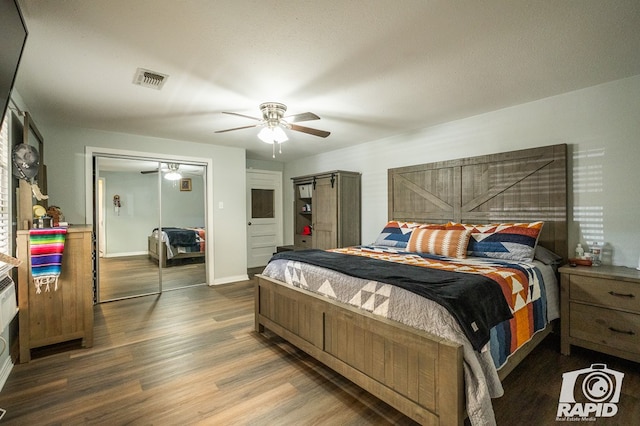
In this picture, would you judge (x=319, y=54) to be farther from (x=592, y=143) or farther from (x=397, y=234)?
(x=592, y=143)

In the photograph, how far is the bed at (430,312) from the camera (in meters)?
1.46

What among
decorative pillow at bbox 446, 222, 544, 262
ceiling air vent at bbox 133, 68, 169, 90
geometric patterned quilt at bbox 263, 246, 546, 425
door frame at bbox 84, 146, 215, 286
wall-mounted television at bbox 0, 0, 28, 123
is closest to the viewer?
wall-mounted television at bbox 0, 0, 28, 123

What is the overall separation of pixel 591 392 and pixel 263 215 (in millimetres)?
5286

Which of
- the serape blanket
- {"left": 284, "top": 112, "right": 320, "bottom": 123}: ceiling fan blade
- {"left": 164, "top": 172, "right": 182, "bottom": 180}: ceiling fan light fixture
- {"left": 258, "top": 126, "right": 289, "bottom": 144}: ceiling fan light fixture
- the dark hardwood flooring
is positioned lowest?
the dark hardwood flooring

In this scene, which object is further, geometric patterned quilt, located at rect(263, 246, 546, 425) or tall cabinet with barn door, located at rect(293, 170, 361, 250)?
tall cabinet with barn door, located at rect(293, 170, 361, 250)

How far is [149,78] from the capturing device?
2381 mm

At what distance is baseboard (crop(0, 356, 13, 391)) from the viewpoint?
2066 mm

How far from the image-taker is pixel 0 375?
6.73 feet

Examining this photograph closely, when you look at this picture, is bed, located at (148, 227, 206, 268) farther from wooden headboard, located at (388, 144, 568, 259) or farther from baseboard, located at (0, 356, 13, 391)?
wooden headboard, located at (388, 144, 568, 259)

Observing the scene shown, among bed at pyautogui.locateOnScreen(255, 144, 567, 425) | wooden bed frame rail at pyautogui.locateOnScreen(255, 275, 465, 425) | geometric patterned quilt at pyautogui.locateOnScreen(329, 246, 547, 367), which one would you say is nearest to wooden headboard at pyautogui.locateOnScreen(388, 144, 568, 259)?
bed at pyautogui.locateOnScreen(255, 144, 567, 425)

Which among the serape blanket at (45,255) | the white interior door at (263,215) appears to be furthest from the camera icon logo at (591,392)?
the white interior door at (263,215)

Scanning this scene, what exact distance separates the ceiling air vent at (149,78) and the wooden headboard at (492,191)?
3.01 metres

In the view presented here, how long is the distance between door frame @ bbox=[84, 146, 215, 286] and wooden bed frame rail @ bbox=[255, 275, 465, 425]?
2.59 m

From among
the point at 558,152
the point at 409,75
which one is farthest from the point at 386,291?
the point at 558,152
